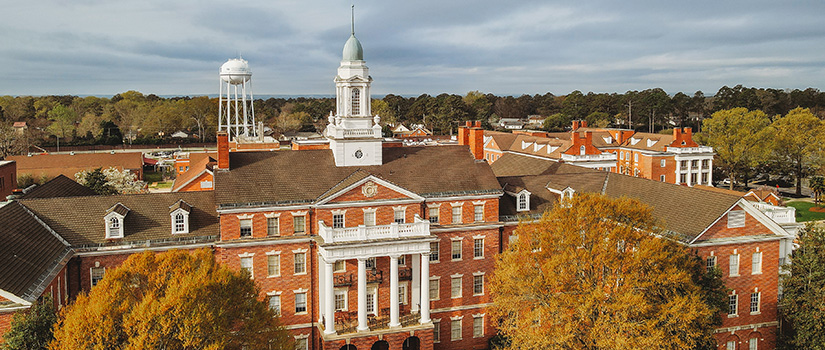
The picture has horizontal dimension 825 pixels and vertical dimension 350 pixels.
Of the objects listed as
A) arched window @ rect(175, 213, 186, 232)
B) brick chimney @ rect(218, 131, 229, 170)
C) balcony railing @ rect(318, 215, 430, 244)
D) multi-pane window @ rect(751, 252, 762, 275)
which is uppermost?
brick chimney @ rect(218, 131, 229, 170)

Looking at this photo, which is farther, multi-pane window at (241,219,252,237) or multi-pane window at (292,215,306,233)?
multi-pane window at (292,215,306,233)

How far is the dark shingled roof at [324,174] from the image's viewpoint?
1359 inches

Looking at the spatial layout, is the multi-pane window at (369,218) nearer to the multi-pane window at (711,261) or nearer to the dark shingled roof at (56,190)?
the multi-pane window at (711,261)

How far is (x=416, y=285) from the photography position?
1422 inches

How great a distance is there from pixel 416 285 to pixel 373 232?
4.70 m

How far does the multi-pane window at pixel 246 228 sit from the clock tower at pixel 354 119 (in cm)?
666

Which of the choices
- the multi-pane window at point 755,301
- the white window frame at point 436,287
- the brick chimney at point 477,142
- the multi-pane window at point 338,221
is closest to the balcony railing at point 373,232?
the multi-pane window at point 338,221

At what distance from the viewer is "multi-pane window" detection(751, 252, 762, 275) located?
3459 cm

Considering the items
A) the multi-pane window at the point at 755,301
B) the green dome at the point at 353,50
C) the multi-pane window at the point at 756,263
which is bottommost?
the multi-pane window at the point at 755,301

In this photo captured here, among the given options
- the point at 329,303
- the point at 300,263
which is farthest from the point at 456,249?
the point at 300,263

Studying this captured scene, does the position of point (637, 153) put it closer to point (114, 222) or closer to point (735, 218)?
point (735, 218)

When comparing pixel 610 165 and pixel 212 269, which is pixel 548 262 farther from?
pixel 610 165

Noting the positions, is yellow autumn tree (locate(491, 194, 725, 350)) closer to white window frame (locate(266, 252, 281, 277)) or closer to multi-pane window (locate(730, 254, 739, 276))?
multi-pane window (locate(730, 254, 739, 276))

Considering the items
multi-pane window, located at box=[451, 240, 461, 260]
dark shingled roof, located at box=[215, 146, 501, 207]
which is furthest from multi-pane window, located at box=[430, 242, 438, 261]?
dark shingled roof, located at box=[215, 146, 501, 207]
